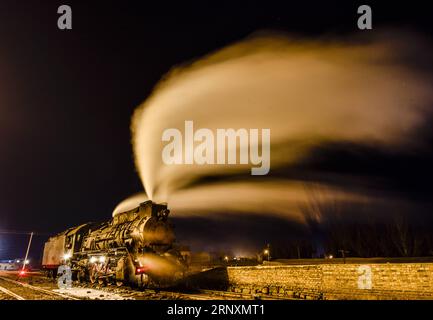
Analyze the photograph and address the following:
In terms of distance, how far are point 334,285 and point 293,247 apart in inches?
2406

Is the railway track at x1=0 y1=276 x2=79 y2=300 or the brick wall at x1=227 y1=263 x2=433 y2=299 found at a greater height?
the brick wall at x1=227 y1=263 x2=433 y2=299

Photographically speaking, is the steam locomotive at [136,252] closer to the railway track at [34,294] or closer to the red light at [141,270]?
the red light at [141,270]

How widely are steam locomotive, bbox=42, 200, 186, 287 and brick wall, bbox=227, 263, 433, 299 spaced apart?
174 inches

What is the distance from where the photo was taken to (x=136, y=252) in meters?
19.6

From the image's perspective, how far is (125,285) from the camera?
811 inches

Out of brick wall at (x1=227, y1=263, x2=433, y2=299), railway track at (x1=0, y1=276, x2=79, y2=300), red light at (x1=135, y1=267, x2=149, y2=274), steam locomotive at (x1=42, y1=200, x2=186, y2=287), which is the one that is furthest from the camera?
steam locomotive at (x1=42, y1=200, x2=186, y2=287)

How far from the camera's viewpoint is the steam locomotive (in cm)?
1880

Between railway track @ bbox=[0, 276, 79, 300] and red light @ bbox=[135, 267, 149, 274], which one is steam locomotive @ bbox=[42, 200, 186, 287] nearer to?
red light @ bbox=[135, 267, 149, 274]

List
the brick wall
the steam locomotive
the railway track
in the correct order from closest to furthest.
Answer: the brick wall < the railway track < the steam locomotive

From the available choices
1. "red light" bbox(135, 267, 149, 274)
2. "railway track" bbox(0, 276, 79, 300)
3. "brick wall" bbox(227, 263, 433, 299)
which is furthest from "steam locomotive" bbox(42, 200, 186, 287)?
"brick wall" bbox(227, 263, 433, 299)

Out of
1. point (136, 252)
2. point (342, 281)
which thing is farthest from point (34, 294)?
point (342, 281)

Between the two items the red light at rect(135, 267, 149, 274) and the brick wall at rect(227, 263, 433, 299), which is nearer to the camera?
the brick wall at rect(227, 263, 433, 299)

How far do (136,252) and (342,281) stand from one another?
10551mm
